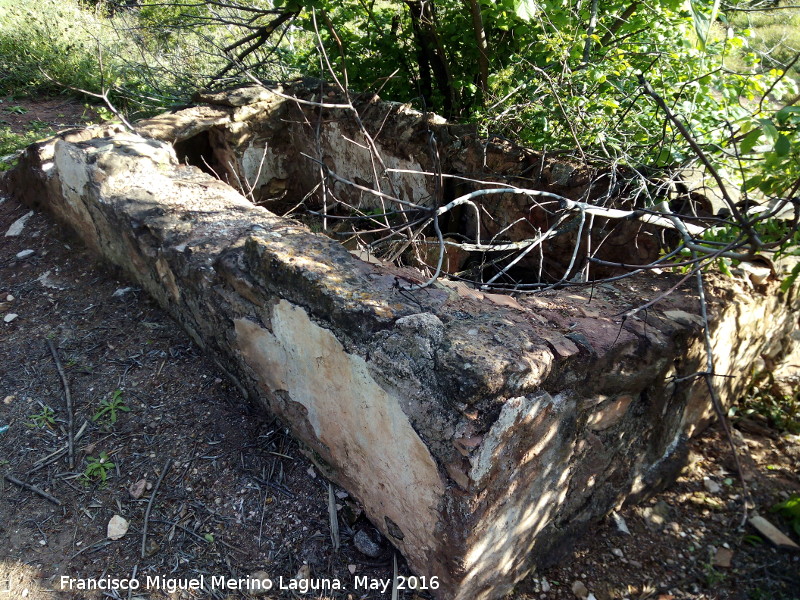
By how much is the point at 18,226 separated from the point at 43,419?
5.94 ft

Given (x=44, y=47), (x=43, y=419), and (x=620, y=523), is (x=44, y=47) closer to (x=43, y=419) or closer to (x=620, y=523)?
(x=43, y=419)

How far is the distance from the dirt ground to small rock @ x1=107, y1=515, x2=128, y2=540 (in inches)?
0.8

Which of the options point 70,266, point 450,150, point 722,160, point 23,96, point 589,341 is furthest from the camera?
point 23,96

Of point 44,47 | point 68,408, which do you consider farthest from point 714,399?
point 44,47

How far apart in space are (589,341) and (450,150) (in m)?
2.42

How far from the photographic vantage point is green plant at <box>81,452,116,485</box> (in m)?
2.15

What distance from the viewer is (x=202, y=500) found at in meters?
2.11

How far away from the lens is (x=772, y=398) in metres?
2.95

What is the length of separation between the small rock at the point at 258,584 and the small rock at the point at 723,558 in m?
1.67

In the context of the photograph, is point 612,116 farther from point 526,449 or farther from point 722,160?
point 526,449

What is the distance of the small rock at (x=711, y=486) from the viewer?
8.23ft

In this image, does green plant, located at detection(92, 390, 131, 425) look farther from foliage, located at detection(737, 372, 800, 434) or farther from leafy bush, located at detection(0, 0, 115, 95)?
leafy bush, located at detection(0, 0, 115, 95)

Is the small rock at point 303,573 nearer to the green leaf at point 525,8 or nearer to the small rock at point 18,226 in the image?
the green leaf at point 525,8

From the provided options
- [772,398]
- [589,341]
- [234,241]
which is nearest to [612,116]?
[772,398]
